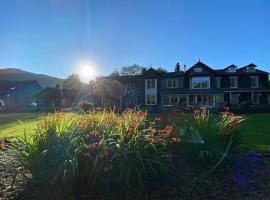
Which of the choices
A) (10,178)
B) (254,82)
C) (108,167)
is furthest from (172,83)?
(108,167)

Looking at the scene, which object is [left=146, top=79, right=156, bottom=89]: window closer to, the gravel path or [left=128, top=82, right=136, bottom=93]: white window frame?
[left=128, top=82, right=136, bottom=93]: white window frame

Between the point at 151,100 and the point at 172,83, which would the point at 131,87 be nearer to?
the point at 151,100

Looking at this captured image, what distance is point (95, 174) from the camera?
4.73 m

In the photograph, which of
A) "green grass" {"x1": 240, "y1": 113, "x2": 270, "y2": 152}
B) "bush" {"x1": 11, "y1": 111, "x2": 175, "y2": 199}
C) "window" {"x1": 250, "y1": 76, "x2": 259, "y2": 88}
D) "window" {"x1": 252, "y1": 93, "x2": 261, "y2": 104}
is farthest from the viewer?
"window" {"x1": 250, "y1": 76, "x2": 259, "y2": 88}

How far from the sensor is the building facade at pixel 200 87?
48.3 m

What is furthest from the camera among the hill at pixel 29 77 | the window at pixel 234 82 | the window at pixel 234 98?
the hill at pixel 29 77

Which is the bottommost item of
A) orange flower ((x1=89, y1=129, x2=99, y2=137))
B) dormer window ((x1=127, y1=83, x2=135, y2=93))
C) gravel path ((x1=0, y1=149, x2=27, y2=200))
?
gravel path ((x1=0, y1=149, x2=27, y2=200))

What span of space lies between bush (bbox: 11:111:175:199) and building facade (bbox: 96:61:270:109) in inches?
1700

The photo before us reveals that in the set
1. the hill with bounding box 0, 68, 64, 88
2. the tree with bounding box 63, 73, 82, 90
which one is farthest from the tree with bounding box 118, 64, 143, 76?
the hill with bounding box 0, 68, 64, 88

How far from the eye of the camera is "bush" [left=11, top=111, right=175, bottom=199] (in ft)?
15.5

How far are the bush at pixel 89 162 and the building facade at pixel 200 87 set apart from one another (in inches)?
1700

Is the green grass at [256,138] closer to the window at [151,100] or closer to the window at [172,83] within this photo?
the window at [151,100]

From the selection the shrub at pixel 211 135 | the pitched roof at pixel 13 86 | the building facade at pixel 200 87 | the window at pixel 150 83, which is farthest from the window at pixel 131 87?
the shrub at pixel 211 135

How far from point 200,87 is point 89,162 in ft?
149
